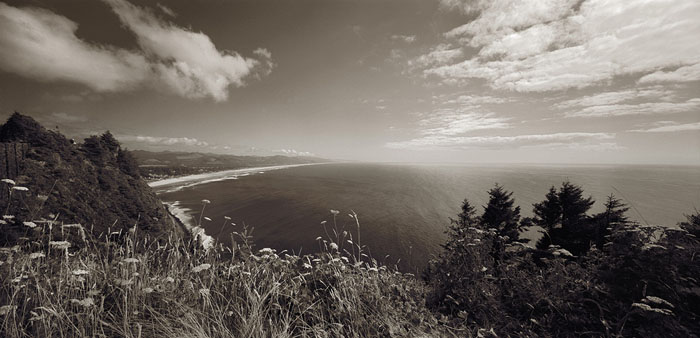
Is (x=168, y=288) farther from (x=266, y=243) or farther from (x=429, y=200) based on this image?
(x=429, y=200)

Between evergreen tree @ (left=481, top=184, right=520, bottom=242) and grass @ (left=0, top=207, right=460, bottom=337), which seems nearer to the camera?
grass @ (left=0, top=207, right=460, bottom=337)

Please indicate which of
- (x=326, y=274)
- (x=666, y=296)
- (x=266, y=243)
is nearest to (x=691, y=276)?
(x=666, y=296)

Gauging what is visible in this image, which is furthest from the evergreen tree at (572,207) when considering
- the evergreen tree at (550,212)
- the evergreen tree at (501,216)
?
the evergreen tree at (501,216)

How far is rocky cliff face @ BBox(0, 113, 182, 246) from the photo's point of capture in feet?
75.8

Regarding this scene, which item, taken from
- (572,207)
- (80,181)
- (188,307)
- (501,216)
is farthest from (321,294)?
(80,181)

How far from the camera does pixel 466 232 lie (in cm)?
682

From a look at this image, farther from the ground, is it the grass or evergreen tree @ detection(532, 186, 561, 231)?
the grass

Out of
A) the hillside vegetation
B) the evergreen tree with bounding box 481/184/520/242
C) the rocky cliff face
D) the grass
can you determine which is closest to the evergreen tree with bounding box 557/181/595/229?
the evergreen tree with bounding box 481/184/520/242

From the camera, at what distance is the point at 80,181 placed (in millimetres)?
28625

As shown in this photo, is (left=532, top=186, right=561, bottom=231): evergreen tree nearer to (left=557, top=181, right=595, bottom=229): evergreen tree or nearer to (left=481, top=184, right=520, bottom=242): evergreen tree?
(left=557, top=181, right=595, bottom=229): evergreen tree

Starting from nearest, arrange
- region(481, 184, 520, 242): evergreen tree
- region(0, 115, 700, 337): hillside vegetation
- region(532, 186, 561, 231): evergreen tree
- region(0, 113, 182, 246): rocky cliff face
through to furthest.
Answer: region(0, 115, 700, 337): hillside vegetation
region(532, 186, 561, 231): evergreen tree
region(0, 113, 182, 246): rocky cliff face
region(481, 184, 520, 242): evergreen tree

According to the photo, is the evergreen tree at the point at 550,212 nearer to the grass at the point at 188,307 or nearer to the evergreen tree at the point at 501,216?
the evergreen tree at the point at 501,216

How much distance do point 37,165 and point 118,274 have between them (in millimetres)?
38238

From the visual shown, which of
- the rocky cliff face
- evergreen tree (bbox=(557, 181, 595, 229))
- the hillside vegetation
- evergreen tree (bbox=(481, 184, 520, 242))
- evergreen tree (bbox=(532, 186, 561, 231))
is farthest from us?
evergreen tree (bbox=(481, 184, 520, 242))
